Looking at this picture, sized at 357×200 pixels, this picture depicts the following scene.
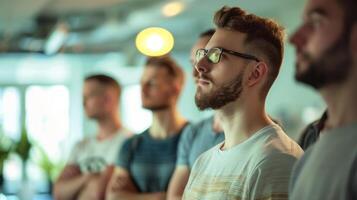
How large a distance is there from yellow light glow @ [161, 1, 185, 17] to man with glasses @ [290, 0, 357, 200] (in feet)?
15.8

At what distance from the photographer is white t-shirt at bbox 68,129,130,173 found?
3.12 m

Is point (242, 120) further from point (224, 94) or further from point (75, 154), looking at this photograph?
point (75, 154)

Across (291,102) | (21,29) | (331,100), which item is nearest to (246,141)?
(331,100)

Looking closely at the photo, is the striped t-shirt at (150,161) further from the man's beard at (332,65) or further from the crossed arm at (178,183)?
the man's beard at (332,65)

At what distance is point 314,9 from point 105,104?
219 cm

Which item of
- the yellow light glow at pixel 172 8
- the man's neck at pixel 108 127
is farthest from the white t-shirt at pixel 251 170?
the yellow light glow at pixel 172 8

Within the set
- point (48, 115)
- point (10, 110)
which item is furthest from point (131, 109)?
point (10, 110)

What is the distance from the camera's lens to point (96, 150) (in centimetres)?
321

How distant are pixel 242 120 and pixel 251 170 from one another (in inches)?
7.8

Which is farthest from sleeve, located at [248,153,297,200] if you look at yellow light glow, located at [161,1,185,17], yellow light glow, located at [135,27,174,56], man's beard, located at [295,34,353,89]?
yellow light glow, located at [161,1,185,17]

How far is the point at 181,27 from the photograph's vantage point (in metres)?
7.78

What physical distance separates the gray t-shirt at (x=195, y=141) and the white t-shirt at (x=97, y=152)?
689 millimetres

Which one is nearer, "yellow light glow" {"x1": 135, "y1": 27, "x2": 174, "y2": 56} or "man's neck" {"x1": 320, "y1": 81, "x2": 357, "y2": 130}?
"man's neck" {"x1": 320, "y1": 81, "x2": 357, "y2": 130}

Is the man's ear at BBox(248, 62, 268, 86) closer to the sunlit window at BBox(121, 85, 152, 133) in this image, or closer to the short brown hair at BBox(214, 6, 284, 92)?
the short brown hair at BBox(214, 6, 284, 92)
